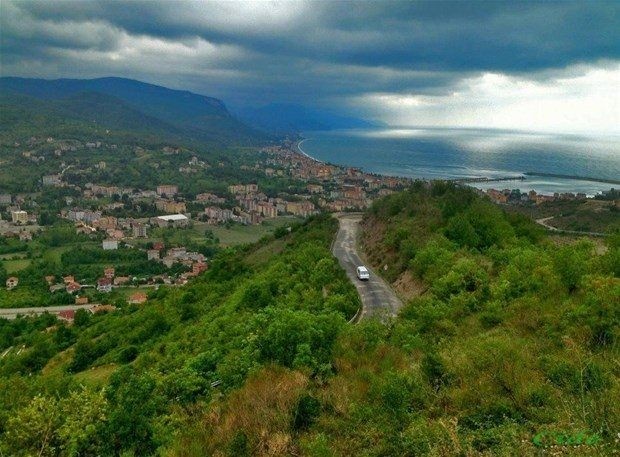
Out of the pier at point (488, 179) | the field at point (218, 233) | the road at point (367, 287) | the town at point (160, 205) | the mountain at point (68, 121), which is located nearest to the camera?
the road at point (367, 287)

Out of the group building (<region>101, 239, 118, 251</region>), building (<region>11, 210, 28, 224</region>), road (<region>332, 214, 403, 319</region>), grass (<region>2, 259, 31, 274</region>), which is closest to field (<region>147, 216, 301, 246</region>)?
building (<region>101, 239, 118, 251</region>)

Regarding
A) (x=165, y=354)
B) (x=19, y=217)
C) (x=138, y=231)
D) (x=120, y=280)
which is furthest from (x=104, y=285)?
(x=19, y=217)

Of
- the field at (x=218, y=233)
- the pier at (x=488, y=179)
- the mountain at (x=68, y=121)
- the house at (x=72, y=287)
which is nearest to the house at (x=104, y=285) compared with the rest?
the house at (x=72, y=287)

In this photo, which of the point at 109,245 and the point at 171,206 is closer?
the point at 109,245

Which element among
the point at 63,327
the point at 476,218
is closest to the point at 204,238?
the point at 63,327

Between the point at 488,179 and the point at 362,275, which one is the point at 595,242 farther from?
the point at 488,179

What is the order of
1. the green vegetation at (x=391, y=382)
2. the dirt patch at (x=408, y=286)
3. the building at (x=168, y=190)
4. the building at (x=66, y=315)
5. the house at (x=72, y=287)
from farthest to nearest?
the building at (x=168, y=190) → the house at (x=72, y=287) → the building at (x=66, y=315) → the dirt patch at (x=408, y=286) → the green vegetation at (x=391, y=382)

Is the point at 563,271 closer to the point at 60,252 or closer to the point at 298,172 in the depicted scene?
the point at 60,252

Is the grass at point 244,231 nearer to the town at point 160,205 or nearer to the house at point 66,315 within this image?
the town at point 160,205
